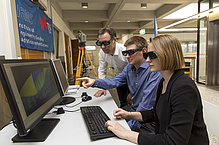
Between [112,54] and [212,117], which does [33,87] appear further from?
[112,54]

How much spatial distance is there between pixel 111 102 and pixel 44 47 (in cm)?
253

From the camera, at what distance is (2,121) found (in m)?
1.15

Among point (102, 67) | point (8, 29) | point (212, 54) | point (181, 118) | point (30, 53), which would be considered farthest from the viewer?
point (212, 54)

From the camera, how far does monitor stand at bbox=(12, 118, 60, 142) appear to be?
70 centimetres

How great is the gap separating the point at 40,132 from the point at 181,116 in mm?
743

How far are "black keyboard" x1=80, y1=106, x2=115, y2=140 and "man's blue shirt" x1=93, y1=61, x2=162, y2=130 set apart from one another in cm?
30

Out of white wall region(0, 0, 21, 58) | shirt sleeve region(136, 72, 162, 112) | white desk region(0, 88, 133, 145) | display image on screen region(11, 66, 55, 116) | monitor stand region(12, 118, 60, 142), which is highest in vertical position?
white wall region(0, 0, 21, 58)

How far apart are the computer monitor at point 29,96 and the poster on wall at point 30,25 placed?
1515mm

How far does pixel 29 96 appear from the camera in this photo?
2.25 feet

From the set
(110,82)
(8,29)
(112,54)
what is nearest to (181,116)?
(110,82)

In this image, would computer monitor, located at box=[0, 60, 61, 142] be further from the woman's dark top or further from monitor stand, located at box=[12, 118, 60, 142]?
the woman's dark top

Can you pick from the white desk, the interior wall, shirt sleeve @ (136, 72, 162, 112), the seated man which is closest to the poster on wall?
the seated man

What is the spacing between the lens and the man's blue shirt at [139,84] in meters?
1.12

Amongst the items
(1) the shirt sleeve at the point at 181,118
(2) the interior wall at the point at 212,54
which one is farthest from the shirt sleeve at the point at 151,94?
(2) the interior wall at the point at 212,54
